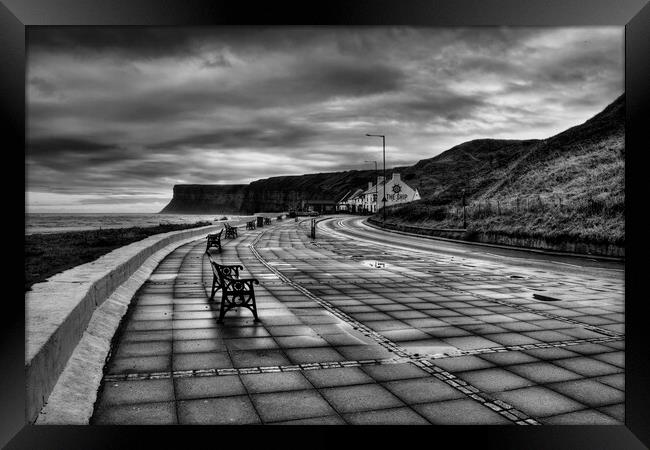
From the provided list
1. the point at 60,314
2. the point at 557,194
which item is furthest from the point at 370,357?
the point at 557,194

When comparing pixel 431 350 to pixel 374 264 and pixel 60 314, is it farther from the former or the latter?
pixel 374 264

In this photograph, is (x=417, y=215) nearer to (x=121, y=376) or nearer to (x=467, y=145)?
(x=121, y=376)

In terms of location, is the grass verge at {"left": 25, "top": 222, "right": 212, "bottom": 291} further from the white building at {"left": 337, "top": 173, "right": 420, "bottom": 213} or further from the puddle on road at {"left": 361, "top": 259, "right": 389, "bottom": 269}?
the white building at {"left": 337, "top": 173, "right": 420, "bottom": 213}

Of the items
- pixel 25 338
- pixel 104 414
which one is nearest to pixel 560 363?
pixel 104 414

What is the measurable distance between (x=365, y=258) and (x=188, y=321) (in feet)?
36.0

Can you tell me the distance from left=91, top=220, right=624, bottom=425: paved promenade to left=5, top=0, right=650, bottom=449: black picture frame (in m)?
0.21

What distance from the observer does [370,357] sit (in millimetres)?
5773

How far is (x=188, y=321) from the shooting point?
7434 mm

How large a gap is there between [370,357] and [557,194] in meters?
32.3

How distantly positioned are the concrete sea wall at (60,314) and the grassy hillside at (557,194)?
18.4 metres

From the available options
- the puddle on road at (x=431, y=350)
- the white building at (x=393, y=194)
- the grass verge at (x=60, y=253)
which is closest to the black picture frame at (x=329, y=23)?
the puddle on road at (x=431, y=350)

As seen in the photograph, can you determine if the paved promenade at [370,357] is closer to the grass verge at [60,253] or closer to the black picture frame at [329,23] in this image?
the black picture frame at [329,23]

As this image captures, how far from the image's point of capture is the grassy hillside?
2426 centimetres

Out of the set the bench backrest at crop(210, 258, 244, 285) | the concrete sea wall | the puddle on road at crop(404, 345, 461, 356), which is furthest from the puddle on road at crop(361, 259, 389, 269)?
the puddle on road at crop(404, 345, 461, 356)
